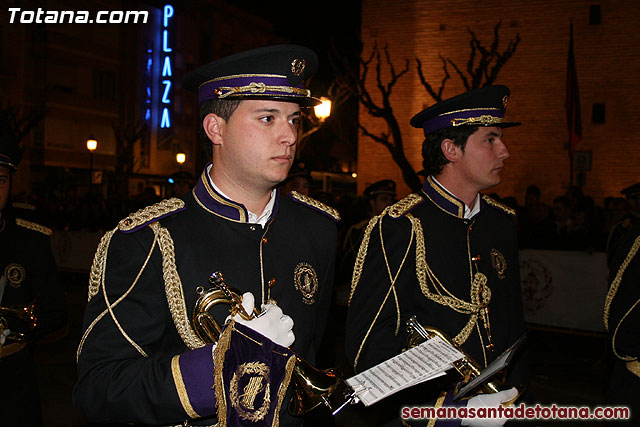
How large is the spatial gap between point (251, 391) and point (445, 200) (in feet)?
6.35

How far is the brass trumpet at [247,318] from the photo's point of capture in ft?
7.21

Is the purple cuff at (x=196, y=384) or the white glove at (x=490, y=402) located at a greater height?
the purple cuff at (x=196, y=384)

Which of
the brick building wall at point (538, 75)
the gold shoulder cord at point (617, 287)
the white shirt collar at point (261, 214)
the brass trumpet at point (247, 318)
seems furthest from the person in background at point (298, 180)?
the brick building wall at point (538, 75)

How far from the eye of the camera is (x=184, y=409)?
82.7 inches

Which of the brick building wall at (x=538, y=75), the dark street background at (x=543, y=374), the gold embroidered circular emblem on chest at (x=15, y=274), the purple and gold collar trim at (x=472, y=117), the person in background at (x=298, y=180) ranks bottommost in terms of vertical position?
the dark street background at (x=543, y=374)

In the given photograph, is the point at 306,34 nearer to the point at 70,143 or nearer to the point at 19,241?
the point at 70,143

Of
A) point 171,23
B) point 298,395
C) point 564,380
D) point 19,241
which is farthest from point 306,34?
point 298,395

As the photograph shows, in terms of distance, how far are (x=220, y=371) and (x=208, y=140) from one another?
119 centimetres

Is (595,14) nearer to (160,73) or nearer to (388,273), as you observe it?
(388,273)

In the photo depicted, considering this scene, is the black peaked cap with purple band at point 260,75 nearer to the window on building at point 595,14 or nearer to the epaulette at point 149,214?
the epaulette at point 149,214

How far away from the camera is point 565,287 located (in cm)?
898

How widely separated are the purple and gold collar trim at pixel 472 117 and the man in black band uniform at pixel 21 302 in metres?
2.90

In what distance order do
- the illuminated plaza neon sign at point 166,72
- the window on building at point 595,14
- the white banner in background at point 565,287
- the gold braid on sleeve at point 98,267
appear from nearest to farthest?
the gold braid on sleeve at point 98,267
the white banner in background at point 565,287
the window on building at point 595,14
the illuminated plaza neon sign at point 166,72

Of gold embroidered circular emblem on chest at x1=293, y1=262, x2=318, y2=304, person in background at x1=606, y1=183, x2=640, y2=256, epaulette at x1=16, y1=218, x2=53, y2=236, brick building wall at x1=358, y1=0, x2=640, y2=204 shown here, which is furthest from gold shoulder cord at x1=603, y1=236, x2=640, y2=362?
brick building wall at x1=358, y1=0, x2=640, y2=204
